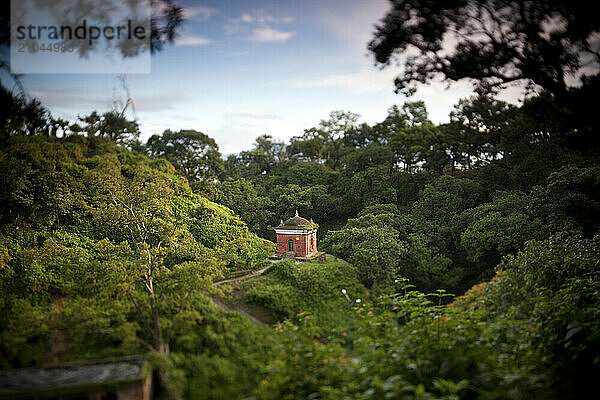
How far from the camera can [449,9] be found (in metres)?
4.67

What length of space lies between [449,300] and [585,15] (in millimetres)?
9546

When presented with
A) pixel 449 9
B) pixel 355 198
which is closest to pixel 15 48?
pixel 449 9

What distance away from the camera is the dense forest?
394 centimetres

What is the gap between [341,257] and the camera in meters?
12.8

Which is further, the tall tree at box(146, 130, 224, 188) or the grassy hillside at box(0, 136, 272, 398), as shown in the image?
the tall tree at box(146, 130, 224, 188)

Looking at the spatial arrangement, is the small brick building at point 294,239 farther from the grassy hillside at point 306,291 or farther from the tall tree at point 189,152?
the tall tree at point 189,152

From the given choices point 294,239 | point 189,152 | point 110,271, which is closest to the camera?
point 110,271

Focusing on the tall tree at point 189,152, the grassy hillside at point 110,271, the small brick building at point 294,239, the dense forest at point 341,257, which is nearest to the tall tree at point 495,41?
the dense forest at point 341,257

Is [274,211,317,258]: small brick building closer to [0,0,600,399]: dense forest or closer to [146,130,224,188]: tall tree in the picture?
[0,0,600,399]: dense forest

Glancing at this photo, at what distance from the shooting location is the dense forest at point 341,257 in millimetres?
3938

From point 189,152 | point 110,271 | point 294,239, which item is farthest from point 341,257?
point 189,152

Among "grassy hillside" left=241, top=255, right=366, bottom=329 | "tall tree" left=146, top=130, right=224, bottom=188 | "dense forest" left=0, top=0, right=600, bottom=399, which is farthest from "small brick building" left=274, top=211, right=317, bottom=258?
"tall tree" left=146, top=130, right=224, bottom=188

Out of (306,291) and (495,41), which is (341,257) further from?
(495,41)

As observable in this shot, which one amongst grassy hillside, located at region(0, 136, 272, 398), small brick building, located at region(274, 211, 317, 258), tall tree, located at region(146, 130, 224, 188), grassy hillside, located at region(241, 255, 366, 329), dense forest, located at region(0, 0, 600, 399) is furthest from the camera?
tall tree, located at region(146, 130, 224, 188)
